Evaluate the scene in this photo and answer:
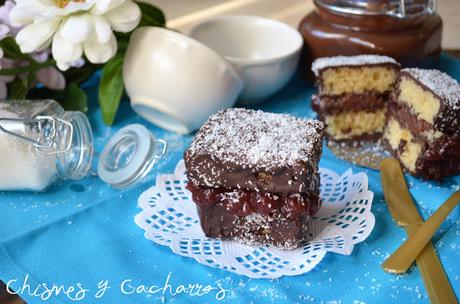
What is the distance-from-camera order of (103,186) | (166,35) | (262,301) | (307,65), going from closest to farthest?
(262,301), (103,186), (166,35), (307,65)

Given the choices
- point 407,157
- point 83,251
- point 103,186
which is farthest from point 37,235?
point 407,157

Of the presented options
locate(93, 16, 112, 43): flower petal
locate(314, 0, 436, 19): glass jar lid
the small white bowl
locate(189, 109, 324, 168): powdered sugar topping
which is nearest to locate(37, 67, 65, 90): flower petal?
locate(93, 16, 112, 43): flower petal

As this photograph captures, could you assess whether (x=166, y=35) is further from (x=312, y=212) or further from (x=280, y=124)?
(x=312, y=212)

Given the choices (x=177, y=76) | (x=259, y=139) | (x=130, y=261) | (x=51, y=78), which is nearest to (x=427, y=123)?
(x=259, y=139)

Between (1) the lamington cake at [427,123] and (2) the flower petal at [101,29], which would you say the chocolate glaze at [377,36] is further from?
(2) the flower petal at [101,29]

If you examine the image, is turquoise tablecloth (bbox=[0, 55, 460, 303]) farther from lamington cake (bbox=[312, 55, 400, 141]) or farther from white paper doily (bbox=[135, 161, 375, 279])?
lamington cake (bbox=[312, 55, 400, 141])

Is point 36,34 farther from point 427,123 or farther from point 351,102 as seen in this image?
point 427,123
